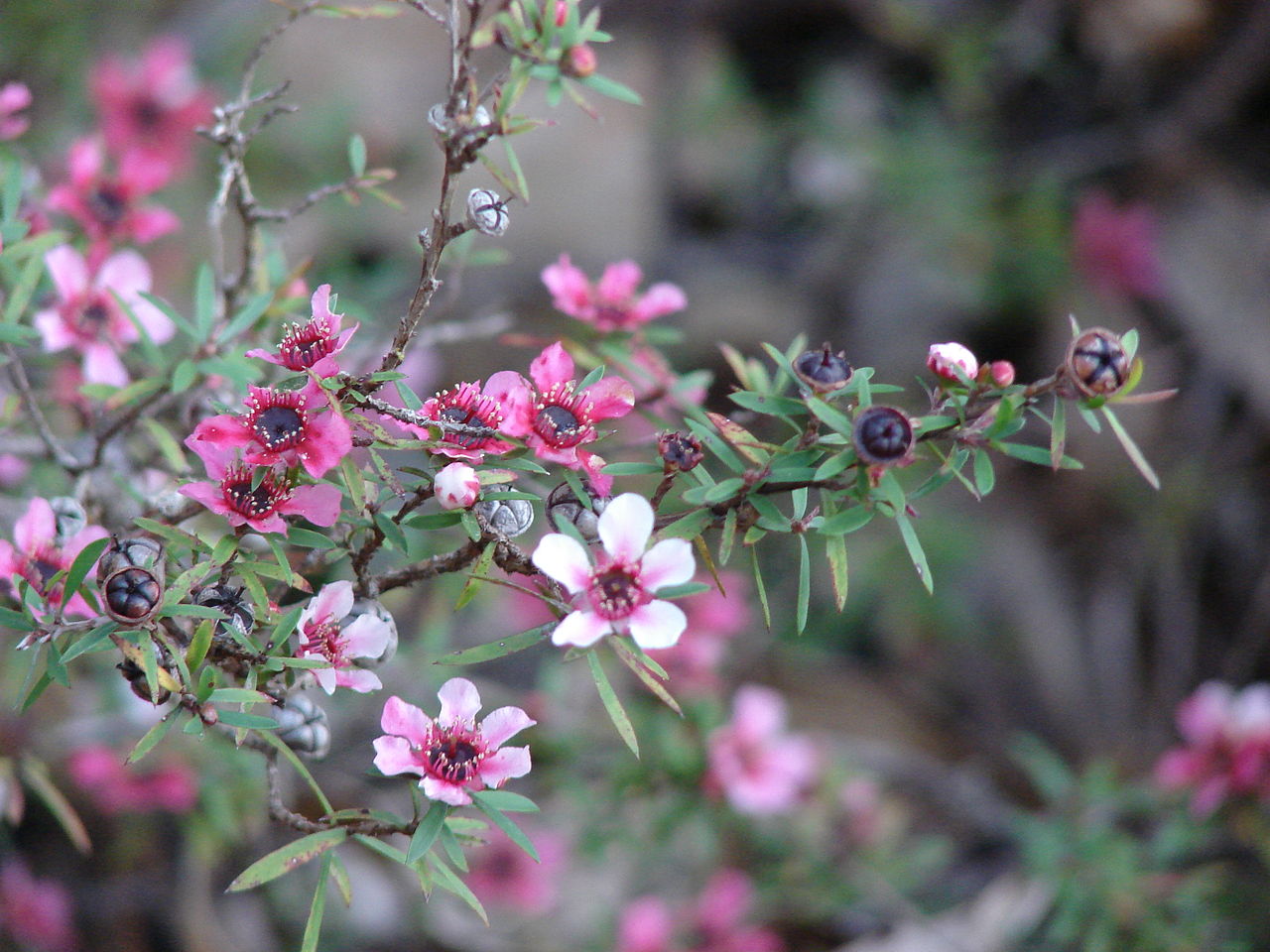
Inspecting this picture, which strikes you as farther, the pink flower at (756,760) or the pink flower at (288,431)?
the pink flower at (756,760)

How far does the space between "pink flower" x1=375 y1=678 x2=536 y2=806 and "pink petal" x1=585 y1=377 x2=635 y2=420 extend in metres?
0.27

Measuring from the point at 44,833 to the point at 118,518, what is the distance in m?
1.26

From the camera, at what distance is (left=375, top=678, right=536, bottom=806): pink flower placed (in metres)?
0.87

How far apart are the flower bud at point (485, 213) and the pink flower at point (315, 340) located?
0.13 meters

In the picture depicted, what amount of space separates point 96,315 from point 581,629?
2.87 feet

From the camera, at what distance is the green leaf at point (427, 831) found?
2.68ft

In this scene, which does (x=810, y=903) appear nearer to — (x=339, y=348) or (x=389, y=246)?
(x=339, y=348)

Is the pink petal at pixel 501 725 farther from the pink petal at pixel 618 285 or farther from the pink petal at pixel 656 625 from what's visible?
the pink petal at pixel 618 285

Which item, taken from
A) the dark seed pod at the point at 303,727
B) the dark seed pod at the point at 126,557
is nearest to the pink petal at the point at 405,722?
the dark seed pod at the point at 303,727

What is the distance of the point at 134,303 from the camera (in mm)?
1354

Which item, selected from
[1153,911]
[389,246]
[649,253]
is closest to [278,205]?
[389,246]

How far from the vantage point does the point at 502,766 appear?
89 centimetres

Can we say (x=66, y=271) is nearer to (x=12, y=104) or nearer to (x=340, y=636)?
(x=12, y=104)

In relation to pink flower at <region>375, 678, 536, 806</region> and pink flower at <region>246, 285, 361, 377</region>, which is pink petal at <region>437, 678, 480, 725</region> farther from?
pink flower at <region>246, 285, 361, 377</region>
